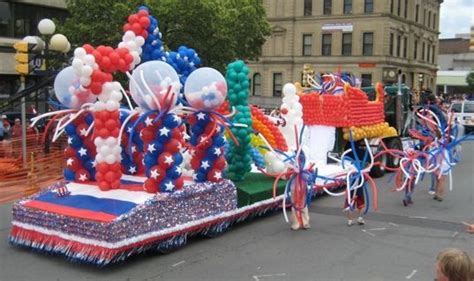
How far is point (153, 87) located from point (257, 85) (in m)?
48.5

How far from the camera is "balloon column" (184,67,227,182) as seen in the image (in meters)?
8.84

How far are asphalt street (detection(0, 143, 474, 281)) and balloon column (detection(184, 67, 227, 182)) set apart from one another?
1.15 m

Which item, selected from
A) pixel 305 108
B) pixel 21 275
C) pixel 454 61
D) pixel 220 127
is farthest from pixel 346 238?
pixel 454 61

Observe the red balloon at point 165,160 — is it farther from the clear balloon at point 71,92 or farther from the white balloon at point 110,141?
the clear balloon at point 71,92

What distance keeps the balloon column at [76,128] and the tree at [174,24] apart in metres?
11.8

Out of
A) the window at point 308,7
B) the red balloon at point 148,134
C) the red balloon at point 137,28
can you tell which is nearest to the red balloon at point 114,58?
the red balloon at point 148,134

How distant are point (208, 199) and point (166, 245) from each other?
1.12 metres


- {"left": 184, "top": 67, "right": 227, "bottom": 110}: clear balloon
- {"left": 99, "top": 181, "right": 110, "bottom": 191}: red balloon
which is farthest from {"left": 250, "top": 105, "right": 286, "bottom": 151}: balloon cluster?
{"left": 99, "top": 181, "right": 110, "bottom": 191}: red balloon

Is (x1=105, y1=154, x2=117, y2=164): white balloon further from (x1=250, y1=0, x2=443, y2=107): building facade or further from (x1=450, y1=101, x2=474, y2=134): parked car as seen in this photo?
(x1=250, y1=0, x2=443, y2=107): building facade

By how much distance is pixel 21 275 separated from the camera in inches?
290

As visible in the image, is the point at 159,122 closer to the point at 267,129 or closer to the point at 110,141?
the point at 110,141

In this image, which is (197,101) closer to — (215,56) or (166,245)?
(166,245)

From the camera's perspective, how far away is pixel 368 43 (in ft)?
166

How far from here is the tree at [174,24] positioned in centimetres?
2081
